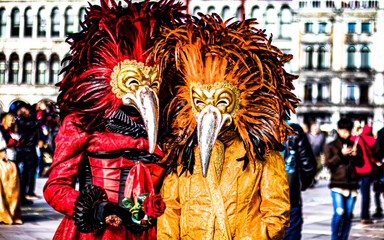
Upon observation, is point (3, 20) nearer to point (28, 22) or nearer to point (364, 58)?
point (28, 22)

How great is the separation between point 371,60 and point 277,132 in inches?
1437

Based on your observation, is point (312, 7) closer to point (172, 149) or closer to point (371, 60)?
point (371, 60)

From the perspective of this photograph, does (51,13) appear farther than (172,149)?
Yes

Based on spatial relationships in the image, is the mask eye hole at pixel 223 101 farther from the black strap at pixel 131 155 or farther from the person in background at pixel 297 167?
the person in background at pixel 297 167

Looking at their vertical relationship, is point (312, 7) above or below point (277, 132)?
above

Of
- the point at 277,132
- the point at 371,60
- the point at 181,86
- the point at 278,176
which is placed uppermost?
the point at 371,60

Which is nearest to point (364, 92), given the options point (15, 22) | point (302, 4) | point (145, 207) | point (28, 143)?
point (302, 4)

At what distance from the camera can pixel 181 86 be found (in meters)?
3.33

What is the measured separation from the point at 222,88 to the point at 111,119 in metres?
0.68

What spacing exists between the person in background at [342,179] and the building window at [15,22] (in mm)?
33654

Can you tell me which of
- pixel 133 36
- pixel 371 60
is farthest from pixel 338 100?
pixel 133 36

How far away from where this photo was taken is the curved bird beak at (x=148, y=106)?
10.3 ft

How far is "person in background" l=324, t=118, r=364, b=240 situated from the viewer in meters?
7.01

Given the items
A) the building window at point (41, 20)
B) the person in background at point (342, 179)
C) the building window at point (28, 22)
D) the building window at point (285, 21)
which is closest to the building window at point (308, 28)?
the building window at point (285, 21)
